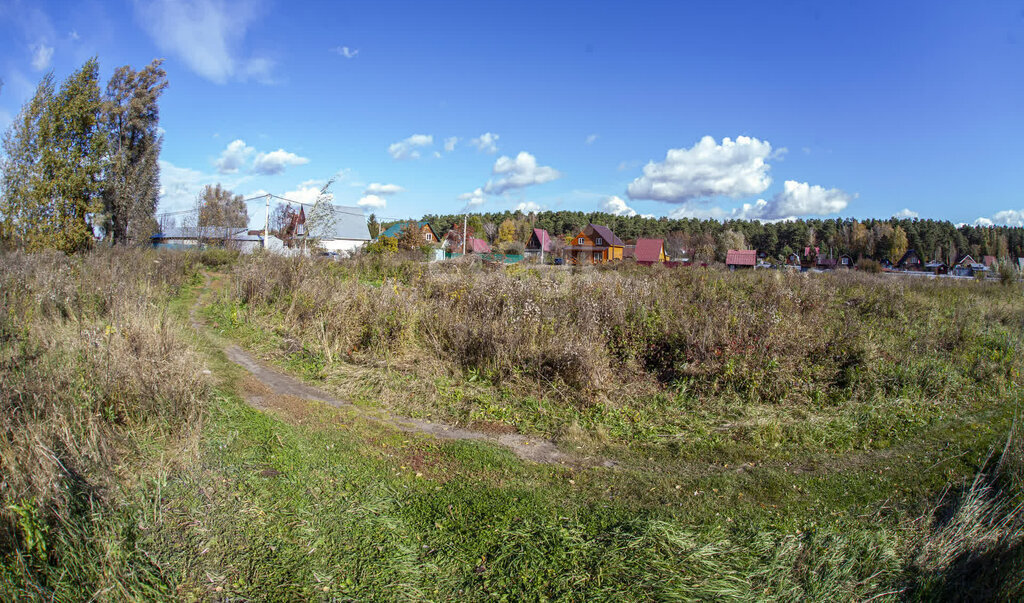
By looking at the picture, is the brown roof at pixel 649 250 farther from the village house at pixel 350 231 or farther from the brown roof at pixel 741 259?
the village house at pixel 350 231

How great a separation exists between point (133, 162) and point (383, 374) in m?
19.4

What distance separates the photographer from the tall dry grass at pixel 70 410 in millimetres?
2576

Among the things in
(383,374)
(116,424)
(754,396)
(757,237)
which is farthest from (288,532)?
(757,237)

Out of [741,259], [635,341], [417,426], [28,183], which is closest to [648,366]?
[635,341]

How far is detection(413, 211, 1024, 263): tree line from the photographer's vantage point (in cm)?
7194

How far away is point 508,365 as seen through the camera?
666 centimetres

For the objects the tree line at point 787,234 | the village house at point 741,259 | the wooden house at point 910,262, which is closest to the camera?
the village house at point 741,259

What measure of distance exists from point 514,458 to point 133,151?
22.3 metres

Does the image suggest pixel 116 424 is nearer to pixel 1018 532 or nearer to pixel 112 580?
pixel 112 580

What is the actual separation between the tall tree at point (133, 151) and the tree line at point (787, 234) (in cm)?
3987

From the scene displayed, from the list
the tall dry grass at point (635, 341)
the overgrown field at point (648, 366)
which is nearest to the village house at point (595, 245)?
the tall dry grass at point (635, 341)

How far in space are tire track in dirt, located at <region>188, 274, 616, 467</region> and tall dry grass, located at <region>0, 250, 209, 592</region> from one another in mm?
1265

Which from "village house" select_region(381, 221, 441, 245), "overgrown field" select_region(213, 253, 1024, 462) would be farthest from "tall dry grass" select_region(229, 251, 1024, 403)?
"village house" select_region(381, 221, 441, 245)

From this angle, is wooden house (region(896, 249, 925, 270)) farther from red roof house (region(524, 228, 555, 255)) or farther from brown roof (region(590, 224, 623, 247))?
red roof house (region(524, 228, 555, 255))
